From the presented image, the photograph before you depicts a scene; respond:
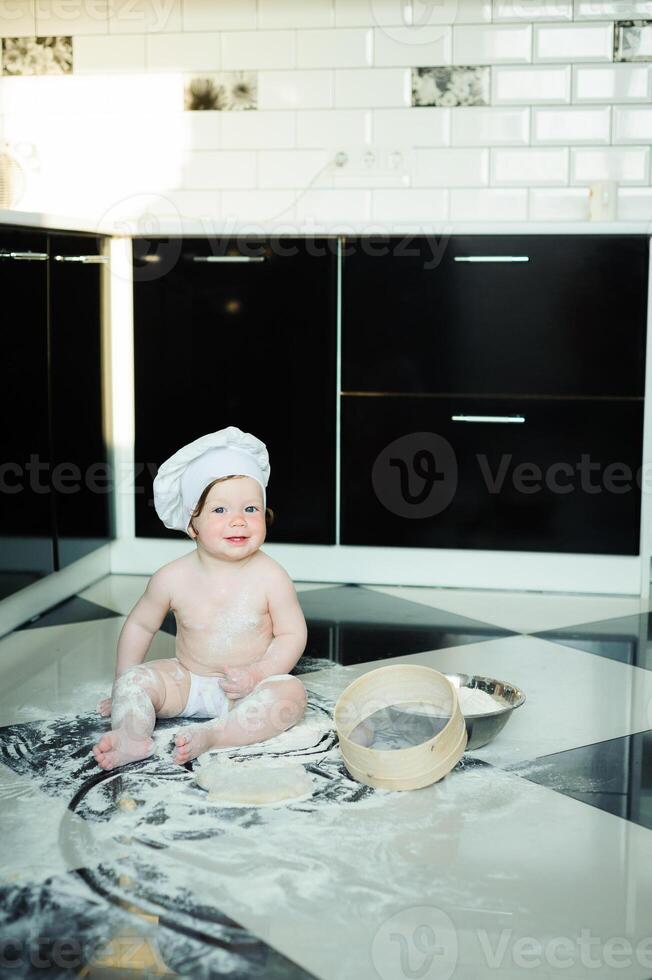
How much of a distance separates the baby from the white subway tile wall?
1632mm

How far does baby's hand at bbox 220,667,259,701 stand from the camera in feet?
5.97

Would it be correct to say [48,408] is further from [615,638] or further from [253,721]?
[615,638]

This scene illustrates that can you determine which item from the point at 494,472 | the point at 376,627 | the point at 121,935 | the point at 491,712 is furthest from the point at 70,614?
the point at 121,935

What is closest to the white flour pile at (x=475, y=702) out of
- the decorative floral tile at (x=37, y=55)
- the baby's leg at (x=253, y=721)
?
the baby's leg at (x=253, y=721)

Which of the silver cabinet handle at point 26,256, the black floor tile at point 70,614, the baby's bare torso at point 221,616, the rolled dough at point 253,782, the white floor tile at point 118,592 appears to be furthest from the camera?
the white floor tile at point 118,592

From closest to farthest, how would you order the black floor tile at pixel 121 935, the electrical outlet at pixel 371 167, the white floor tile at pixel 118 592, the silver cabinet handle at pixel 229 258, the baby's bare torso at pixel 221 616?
the black floor tile at pixel 121 935, the baby's bare torso at pixel 221 616, the white floor tile at pixel 118 592, the silver cabinet handle at pixel 229 258, the electrical outlet at pixel 371 167

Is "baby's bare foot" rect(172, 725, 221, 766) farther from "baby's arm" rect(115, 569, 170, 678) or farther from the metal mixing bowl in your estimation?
the metal mixing bowl

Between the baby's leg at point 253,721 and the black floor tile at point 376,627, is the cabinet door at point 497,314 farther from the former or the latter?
the baby's leg at point 253,721

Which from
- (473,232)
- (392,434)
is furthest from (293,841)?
(473,232)

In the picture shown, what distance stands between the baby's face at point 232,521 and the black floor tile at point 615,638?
2.66ft

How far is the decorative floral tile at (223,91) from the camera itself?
3.30 m

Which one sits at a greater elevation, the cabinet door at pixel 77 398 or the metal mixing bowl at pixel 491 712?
the cabinet door at pixel 77 398

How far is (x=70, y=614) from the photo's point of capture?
99.8 inches

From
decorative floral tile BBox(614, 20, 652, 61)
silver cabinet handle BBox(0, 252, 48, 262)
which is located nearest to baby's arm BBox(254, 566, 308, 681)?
silver cabinet handle BBox(0, 252, 48, 262)
